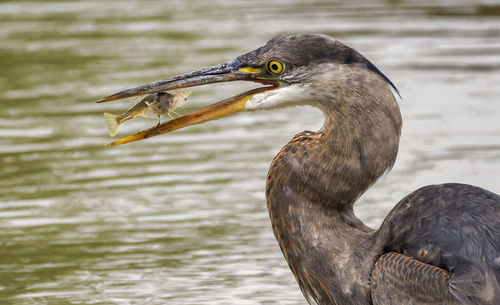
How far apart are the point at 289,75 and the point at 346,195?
70 centimetres

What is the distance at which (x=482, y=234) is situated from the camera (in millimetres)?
5453

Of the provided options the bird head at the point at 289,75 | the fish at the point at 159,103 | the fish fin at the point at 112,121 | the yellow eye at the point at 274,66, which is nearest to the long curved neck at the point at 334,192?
the bird head at the point at 289,75

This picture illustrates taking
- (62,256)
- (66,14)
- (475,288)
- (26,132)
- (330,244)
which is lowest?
(475,288)

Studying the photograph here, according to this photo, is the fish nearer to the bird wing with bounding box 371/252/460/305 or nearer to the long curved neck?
the long curved neck

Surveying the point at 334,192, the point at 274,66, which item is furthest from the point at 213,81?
the point at 334,192

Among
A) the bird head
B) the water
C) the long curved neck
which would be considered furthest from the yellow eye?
the water

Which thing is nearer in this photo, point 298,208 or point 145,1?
point 298,208

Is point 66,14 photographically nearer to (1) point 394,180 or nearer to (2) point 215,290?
(1) point 394,180

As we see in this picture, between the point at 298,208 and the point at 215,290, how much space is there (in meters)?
1.47

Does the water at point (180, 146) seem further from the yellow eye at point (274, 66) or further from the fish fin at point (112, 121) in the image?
the yellow eye at point (274, 66)

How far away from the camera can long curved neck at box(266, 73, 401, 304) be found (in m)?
5.76

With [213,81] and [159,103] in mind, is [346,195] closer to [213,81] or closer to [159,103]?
[213,81]

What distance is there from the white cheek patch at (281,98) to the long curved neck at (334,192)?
14 cm

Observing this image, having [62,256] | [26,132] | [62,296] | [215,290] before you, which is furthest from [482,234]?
[26,132]
